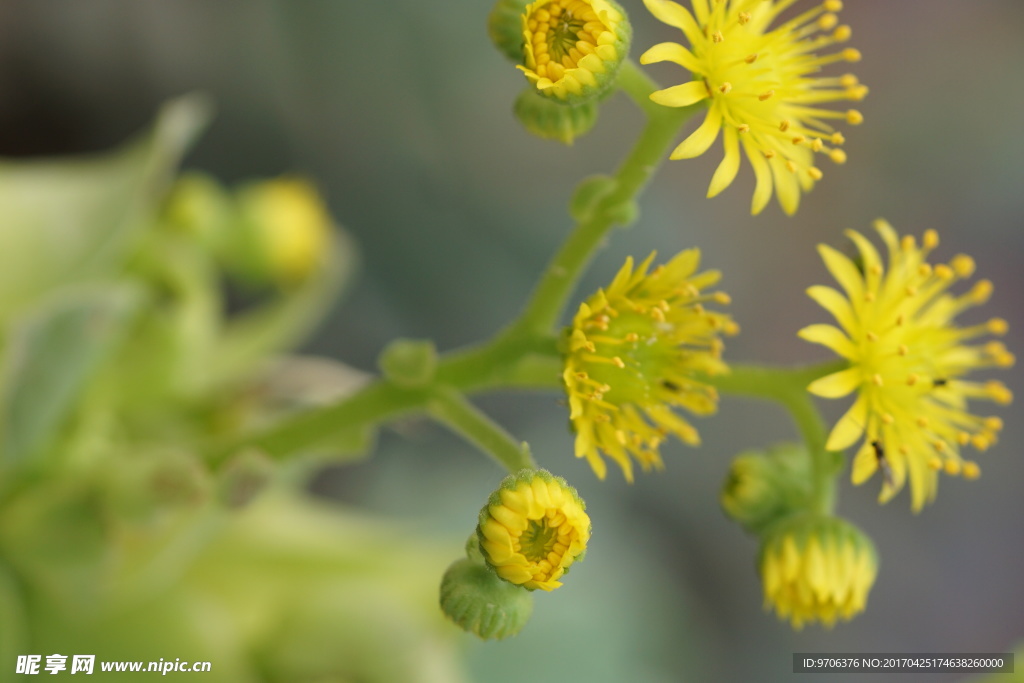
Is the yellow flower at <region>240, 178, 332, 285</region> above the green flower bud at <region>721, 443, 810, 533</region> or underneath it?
above

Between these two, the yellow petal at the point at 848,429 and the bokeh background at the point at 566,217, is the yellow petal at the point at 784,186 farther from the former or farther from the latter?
the bokeh background at the point at 566,217

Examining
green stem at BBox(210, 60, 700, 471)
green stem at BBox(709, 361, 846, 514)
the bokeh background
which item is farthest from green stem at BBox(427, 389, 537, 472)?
the bokeh background

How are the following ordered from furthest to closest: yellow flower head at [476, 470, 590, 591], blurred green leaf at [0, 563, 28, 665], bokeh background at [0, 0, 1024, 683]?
1. bokeh background at [0, 0, 1024, 683]
2. blurred green leaf at [0, 563, 28, 665]
3. yellow flower head at [476, 470, 590, 591]

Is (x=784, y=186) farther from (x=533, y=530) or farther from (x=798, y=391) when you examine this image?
(x=533, y=530)

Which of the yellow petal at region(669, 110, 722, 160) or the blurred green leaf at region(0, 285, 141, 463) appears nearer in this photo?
the yellow petal at region(669, 110, 722, 160)

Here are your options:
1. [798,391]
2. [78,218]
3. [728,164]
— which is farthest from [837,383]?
[78,218]

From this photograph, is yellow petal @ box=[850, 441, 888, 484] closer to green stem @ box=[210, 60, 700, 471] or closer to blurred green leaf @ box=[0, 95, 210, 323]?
green stem @ box=[210, 60, 700, 471]
